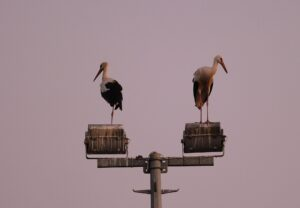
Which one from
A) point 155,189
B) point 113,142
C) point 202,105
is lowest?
point 155,189

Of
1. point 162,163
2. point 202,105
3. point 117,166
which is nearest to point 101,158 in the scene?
point 117,166

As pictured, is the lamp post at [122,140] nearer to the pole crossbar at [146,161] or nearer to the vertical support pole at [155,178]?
the pole crossbar at [146,161]

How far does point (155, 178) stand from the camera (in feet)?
35.7

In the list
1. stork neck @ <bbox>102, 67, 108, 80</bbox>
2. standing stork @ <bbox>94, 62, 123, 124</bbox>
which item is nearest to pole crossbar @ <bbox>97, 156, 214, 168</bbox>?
standing stork @ <bbox>94, 62, 123, 124</bbox>

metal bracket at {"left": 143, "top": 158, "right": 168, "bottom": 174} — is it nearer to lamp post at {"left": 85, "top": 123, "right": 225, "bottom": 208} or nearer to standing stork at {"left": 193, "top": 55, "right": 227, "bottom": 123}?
lamp post at {"left": 85, "top": 123, "right": 225, "bottom": 208}

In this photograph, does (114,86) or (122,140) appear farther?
(114,86)

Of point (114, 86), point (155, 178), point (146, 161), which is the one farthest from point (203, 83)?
point (155, 178)

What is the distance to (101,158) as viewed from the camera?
38.8 ft

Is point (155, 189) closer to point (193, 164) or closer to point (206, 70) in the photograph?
point (193, 164)

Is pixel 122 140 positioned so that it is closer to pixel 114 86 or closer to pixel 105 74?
pixel 114 86

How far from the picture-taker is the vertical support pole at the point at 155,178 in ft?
35.2

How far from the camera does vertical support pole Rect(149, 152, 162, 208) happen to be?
10.7 metres

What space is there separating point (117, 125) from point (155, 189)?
246 centimetres

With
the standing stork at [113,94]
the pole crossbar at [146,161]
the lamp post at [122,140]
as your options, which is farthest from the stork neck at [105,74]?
the pole crossbar at [146,161]
